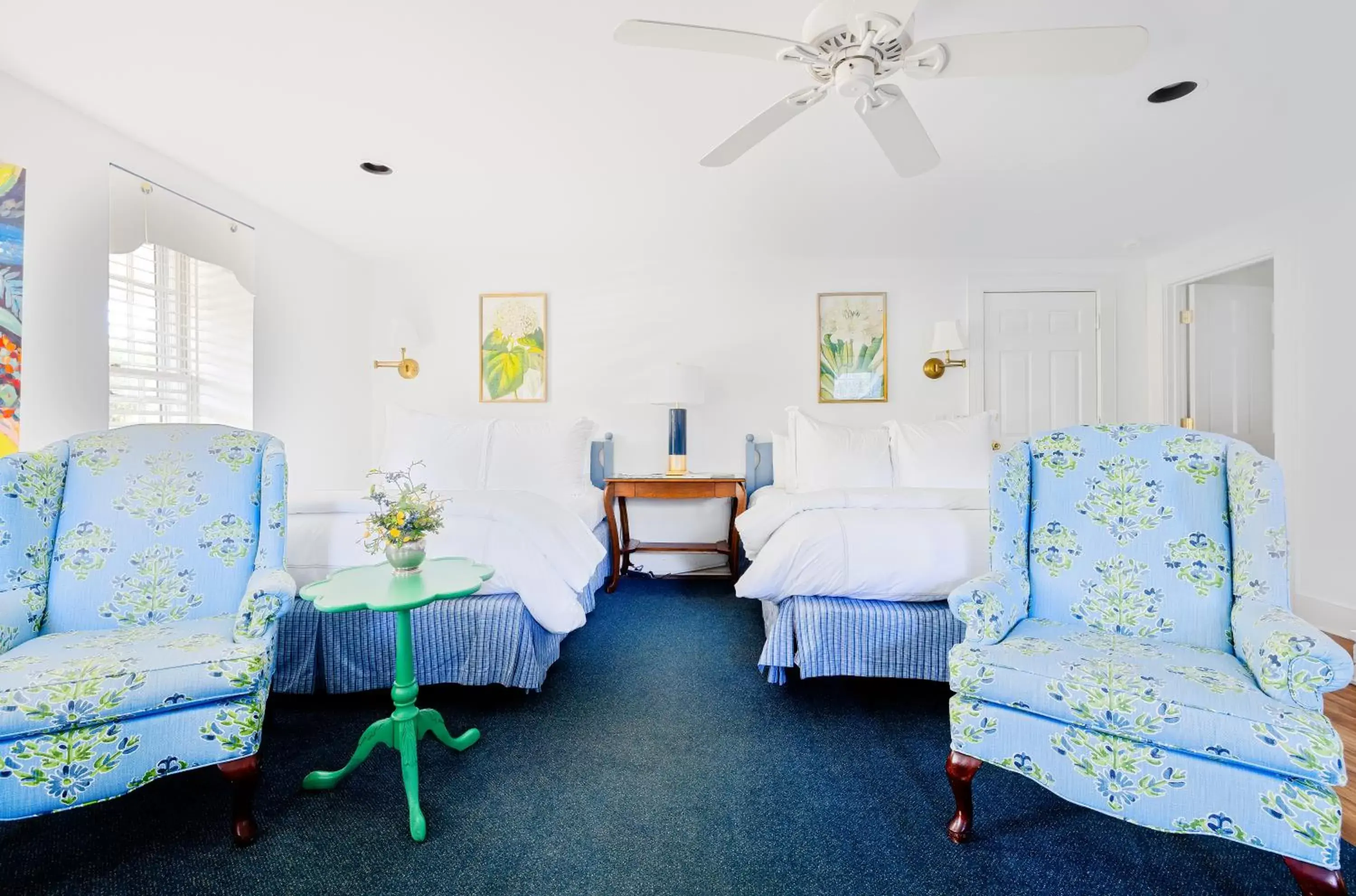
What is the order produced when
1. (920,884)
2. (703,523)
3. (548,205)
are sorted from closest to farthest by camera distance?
(920,884) < (548,205) < (703,523)

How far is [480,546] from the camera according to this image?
80.0 inches

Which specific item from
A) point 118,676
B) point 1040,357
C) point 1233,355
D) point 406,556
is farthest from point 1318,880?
point 1233,355

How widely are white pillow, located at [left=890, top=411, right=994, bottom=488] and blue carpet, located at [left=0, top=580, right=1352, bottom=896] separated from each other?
1.19m

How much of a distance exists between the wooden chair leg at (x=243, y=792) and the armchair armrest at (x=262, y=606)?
0.28 metres

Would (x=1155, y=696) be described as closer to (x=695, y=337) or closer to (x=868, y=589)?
(x=868, y=589)

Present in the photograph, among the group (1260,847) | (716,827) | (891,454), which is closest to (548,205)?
(891,454)

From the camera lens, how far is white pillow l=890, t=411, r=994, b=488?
2869 mm

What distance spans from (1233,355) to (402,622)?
5.23 metres

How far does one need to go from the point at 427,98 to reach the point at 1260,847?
2.99 meters

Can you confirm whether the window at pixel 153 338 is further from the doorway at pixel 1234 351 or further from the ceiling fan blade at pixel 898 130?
the doorway at pixel 1234 351

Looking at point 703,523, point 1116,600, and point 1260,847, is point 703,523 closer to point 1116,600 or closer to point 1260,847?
point 1116,600

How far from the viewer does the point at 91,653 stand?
1379 mm

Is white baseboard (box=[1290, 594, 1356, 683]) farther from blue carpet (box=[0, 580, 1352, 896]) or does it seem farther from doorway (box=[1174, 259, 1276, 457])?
blue carpet (box=[0, 580, 1352, 896])

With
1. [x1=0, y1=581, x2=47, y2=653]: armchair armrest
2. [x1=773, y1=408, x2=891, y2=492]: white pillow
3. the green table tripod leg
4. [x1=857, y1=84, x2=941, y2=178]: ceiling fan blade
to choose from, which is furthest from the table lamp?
[x1=0, y1=581, x2=47, y2=653]: armchair armrest
